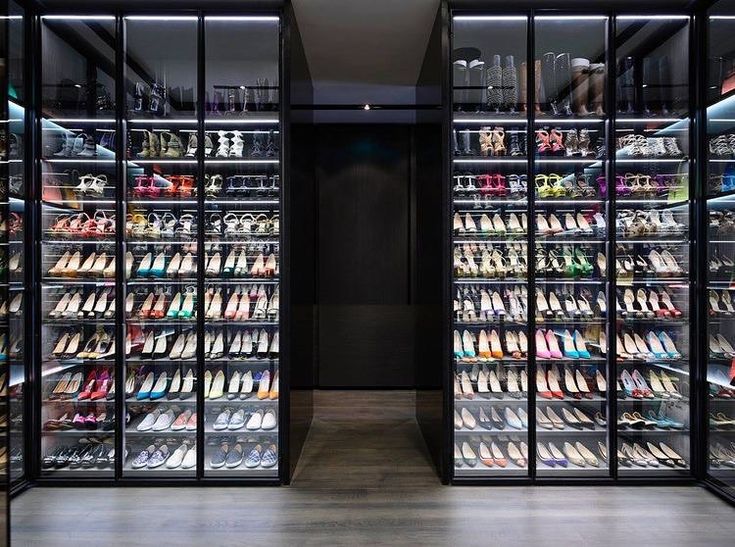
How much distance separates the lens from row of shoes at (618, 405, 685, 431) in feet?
10.6

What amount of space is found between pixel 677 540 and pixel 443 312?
1846 millimetres

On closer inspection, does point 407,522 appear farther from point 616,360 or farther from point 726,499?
point 726,499

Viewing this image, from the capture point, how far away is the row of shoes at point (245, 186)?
330 centimetres

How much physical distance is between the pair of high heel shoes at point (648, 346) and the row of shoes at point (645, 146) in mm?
1325

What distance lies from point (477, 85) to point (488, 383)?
222 centimetres

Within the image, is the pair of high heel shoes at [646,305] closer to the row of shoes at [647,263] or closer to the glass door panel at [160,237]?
the row of shoes at [647,263]

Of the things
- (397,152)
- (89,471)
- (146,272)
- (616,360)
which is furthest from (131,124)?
(616,360)

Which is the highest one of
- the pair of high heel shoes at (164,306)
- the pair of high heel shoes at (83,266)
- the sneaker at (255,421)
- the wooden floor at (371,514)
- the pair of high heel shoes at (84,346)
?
the pair of high heel shoes at (83,266)

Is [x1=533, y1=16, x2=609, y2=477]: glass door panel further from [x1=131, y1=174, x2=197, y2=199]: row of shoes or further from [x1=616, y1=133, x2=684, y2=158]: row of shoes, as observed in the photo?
[x1=131, y1=174, x2=197, y2=199]: row of shoes

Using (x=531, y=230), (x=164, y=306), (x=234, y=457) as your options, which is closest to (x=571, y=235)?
(x=531, y=230)

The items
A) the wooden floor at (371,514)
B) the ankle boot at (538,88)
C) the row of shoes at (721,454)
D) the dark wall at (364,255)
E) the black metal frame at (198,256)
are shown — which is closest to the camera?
the wooden floor at (371,514)

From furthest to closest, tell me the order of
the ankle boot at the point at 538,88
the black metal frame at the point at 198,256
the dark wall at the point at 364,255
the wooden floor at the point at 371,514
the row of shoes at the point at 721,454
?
the dark wall at the point at 364,255, the ankle boot at the point at 538,88, the black metal frame at the point at 198,256, the row of shoes at the point at 721,454, the wooden floor at the point at 371,514

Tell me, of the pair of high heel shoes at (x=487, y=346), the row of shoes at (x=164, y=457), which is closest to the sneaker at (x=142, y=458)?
the row of shoes at (x=164, y=457)

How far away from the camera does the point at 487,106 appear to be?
331 cm
